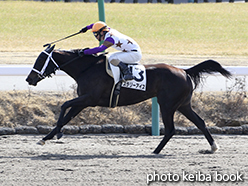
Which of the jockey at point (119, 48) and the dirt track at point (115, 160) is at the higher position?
the jockey at point (119, 48)

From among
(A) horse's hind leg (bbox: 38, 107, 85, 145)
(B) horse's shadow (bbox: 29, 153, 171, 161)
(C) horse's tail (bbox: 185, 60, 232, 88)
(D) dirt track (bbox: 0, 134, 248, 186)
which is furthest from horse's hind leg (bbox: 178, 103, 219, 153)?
(A) horse's hind leg (bbox: 38, 107, 85, 145)

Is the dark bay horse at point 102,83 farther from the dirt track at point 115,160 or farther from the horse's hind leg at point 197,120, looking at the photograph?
the dirt track at point 115,160

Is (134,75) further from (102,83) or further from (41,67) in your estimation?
(41,67)

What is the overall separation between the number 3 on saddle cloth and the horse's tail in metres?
0.91

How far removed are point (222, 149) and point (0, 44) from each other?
20293mm

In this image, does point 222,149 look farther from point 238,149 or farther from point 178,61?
point 178,61

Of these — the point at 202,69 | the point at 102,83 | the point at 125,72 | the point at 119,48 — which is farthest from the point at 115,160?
the point at 202,69

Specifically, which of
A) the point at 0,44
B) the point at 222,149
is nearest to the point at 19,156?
the point at 222,149

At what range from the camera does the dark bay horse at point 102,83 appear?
7055 mm

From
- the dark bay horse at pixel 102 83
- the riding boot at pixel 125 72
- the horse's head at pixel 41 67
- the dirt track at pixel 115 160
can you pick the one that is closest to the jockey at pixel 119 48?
the riding boot at pixel 125 72

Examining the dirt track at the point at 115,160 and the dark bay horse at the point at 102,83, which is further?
the dark bay horse at the point at 102,83

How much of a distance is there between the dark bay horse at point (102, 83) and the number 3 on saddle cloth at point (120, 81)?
69mm

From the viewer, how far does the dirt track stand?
538cm

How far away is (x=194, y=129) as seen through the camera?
8656mm
